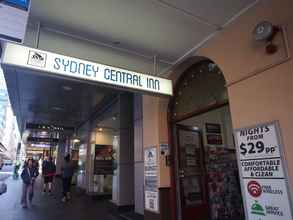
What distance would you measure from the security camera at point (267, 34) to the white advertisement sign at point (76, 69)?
4.31 feet

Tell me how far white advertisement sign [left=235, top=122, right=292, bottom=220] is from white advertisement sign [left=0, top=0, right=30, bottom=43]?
2.43 meters

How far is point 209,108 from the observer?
3166 mm

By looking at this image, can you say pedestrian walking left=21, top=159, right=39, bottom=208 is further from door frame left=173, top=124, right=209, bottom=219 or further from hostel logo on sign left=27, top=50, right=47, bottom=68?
hostel logo on sign left=27, top=50, right=47, bottom=68

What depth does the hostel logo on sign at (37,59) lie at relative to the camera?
86.5 inches

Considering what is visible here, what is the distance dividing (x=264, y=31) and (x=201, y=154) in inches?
111

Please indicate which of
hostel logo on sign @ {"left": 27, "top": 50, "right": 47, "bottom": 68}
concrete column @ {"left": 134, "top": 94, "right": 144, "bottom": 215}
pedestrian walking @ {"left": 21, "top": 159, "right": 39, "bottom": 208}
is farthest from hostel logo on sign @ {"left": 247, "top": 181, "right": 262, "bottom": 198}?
pedestrian walking @ {"left": 21, "top": 159, "right": 39, "bottom": 208}

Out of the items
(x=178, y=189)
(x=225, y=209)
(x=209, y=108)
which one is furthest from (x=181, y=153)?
(x=225, y=209)

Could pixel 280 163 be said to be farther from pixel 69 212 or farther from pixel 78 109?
pixel 78 109

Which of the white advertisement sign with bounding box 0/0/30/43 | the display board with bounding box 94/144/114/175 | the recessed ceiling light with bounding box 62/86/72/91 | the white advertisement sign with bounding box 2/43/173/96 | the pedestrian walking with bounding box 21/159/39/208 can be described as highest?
the recessed ceiling light with bounding box 62/86/72/91

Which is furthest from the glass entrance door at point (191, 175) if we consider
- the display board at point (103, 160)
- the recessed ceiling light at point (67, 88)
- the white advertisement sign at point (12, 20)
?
the display board at point (103, 160)

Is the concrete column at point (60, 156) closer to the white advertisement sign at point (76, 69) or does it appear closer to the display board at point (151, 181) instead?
the display board at point (151, 181)

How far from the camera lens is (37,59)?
223 cm

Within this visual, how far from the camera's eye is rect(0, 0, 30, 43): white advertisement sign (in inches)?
72.2

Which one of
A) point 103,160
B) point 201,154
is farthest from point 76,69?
point 103,160
